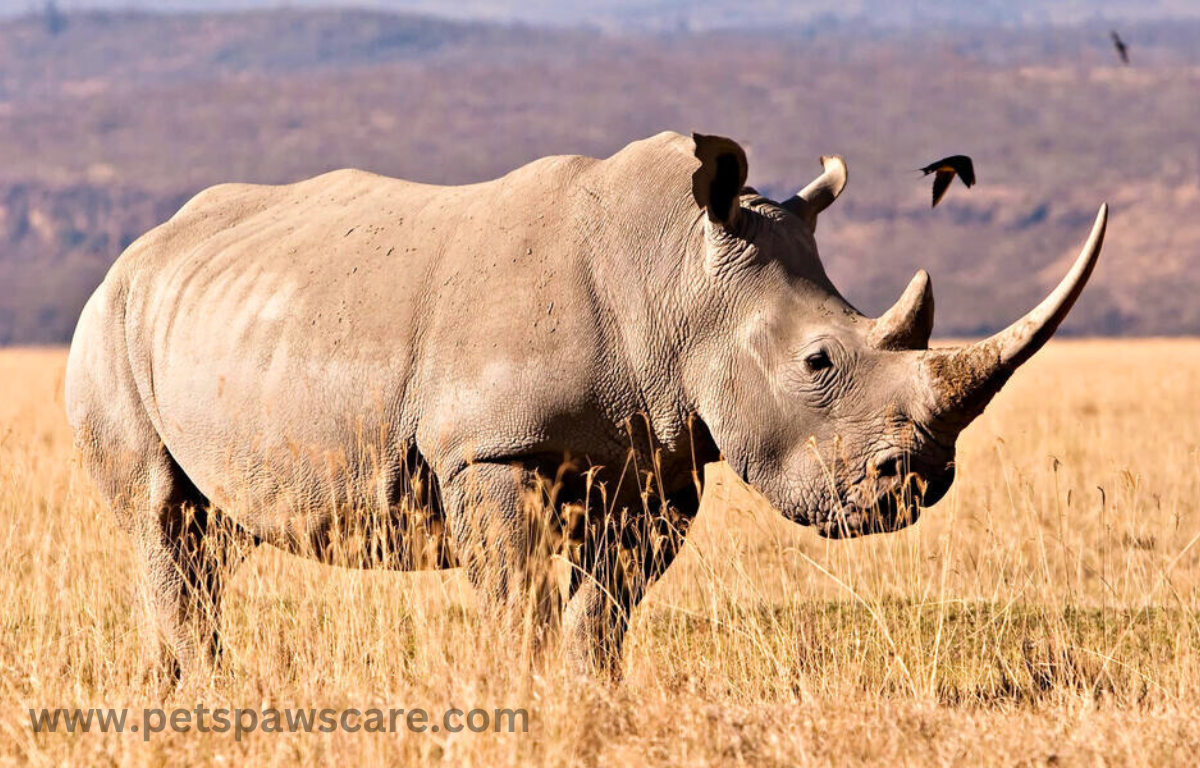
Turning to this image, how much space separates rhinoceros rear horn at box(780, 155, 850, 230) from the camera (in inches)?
252

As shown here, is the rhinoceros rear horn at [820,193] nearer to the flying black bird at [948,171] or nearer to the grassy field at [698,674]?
the flying black bird at [948,171]

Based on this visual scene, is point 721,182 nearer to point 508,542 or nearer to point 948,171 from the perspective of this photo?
point 948,171

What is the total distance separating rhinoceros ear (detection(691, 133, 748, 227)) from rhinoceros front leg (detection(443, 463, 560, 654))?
1.04 m

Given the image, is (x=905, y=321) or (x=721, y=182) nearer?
(x=905, y=321)

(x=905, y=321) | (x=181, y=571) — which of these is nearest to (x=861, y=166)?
(x=181, y=571)

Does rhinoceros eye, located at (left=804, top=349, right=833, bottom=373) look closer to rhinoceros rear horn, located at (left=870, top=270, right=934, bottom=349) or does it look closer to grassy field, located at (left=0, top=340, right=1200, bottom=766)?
rhinoceros rear horn, located at (left=870, top=270, right=934, bottom=349)

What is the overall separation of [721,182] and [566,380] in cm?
82

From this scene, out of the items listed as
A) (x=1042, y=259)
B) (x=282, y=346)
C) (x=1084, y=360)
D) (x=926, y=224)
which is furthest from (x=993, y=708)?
(x=926, y=224)

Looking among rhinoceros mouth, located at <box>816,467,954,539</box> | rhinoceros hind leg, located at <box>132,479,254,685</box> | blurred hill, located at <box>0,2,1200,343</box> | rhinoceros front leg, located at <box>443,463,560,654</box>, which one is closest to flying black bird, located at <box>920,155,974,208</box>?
rhinoceros mouth, located at <box>816,467,954,539</box>

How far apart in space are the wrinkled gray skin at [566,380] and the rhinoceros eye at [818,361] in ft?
0.04

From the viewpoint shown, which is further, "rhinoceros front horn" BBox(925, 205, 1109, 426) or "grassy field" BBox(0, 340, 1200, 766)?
"rhinoceros front horn" BBox(925, 205, 1109, 426)

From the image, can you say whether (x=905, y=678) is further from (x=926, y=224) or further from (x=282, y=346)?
(x=926, y=224)

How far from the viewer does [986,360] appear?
5.50 metres

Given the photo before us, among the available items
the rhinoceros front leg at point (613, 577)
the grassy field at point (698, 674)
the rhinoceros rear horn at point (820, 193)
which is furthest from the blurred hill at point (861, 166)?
the rhinoceros front leg at point (613, 577)
